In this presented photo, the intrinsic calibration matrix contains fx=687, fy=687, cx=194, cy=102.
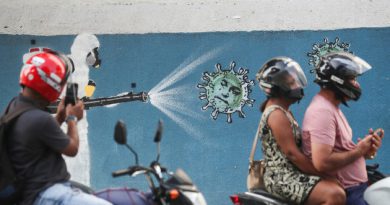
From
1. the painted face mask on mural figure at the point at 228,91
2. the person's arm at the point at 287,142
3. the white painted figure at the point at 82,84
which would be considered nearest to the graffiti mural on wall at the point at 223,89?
the painted face mask on mural figure at the point at 228,91

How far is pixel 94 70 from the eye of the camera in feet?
24.3

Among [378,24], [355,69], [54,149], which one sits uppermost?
[378,24]

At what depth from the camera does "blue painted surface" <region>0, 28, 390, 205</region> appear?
289 inches

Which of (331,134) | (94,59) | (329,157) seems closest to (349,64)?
(331,134)

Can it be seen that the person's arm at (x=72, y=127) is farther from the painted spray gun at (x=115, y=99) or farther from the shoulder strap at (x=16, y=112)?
the painted spray gun at (x=115, y=99)

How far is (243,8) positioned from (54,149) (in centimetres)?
379

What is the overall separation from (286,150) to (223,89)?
2.96 meters

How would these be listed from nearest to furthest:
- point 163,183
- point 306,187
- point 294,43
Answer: point 163,183
point 306,187
point 294,43

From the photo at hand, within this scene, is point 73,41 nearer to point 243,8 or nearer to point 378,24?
point 243,8

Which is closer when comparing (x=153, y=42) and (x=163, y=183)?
(x=163, y=183)

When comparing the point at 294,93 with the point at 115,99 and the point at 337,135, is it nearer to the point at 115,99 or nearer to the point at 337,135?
the point at 337,135

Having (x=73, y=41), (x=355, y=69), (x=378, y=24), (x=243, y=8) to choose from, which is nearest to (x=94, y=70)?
(x=73, y=41)

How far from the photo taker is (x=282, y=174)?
4.55 m

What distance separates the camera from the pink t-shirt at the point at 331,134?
4.44 meters
